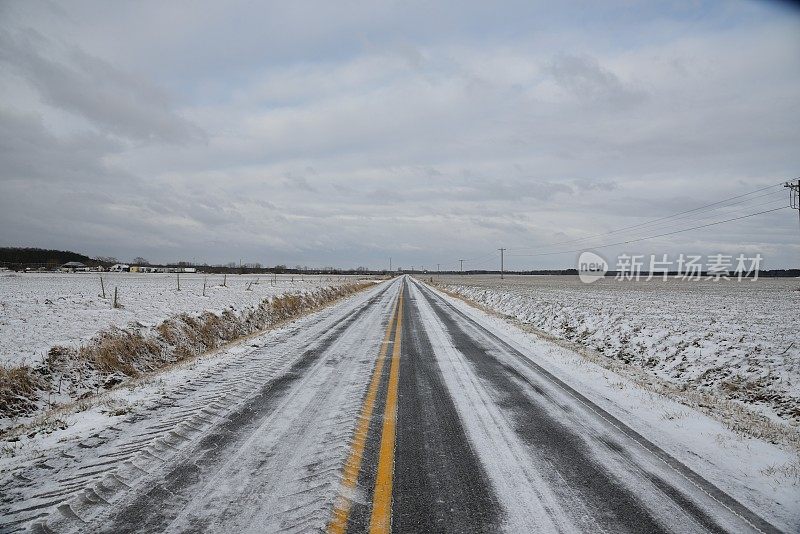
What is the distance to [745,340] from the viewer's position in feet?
32.5

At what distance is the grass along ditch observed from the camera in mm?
6004

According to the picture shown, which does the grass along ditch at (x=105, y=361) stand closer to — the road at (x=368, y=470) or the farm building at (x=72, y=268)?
the road at (x=368, y=470)

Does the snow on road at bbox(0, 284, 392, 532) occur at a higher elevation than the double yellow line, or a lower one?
lower

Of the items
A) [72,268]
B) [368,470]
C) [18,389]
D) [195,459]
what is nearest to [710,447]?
[368,470]

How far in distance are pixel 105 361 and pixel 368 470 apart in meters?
6.96

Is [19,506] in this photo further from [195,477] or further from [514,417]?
[514,417]

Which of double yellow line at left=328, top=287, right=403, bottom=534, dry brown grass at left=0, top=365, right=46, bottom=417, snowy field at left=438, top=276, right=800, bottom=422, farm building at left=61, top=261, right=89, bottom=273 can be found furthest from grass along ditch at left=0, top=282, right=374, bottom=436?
farm building at left=61, top=261, right=89, bottom=273

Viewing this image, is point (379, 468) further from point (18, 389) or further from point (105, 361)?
point (105, 361)

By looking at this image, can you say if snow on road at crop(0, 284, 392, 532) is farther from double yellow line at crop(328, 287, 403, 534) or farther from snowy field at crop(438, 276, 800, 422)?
snowy field at crop(438, 276, 800, 422)

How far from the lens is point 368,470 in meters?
Answer: 3.79

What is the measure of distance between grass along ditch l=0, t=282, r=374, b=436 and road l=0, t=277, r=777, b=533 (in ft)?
6.64

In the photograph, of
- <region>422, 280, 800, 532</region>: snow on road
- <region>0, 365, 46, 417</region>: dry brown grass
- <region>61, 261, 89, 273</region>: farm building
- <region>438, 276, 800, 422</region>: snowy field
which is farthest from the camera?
<region>61, 261, 89, 273</region>: farm building

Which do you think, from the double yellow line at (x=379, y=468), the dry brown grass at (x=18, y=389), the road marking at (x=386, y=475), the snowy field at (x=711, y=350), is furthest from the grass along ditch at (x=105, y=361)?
the snowy field at (x=711, y=350)

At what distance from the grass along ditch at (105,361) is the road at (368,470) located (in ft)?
6.64
